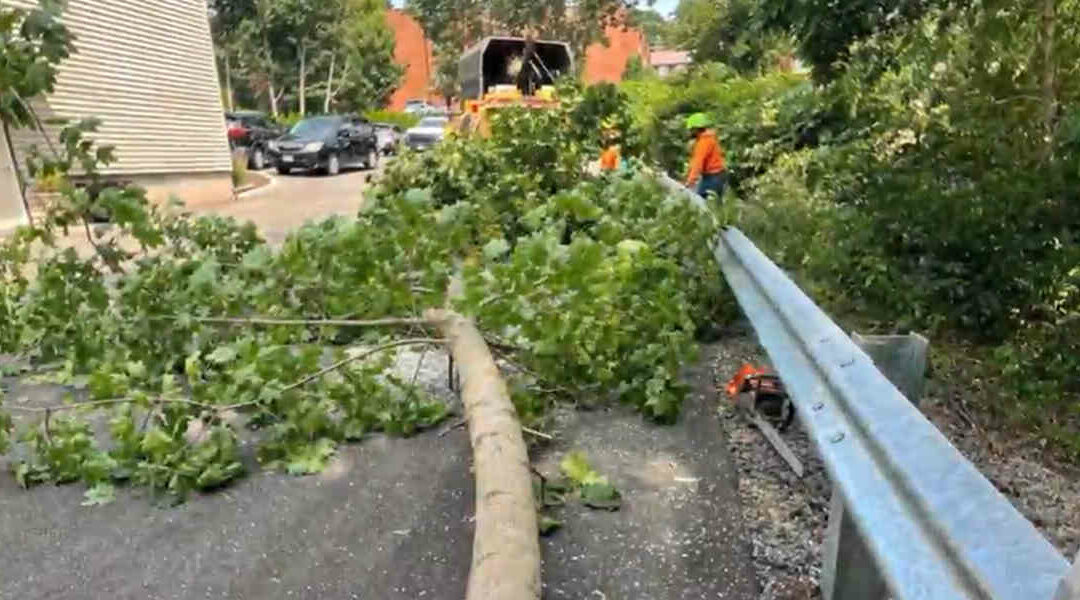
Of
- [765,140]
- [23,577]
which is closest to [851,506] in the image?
[23,577]

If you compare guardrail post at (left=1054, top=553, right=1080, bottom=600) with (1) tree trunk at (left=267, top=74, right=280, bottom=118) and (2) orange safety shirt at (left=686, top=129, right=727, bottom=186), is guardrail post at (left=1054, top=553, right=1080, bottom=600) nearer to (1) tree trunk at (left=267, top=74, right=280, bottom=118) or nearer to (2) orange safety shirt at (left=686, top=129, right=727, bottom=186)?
(2) orange safety shirt at (left=686, top=129, right=727, bottom=186)

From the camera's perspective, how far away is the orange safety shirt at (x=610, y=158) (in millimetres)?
8961

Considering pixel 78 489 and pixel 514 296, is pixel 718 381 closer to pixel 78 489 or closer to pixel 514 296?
pixel 514 296

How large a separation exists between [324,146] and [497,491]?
83.1ft

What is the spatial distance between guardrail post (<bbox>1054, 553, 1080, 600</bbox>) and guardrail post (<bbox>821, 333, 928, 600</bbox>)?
2.98ft

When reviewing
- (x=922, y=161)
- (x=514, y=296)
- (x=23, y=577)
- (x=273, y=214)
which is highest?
(x=922, y=161)

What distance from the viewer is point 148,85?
16.4 m

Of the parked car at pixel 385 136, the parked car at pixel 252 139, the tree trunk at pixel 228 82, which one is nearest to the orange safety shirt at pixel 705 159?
the parked car at pixel 252 139

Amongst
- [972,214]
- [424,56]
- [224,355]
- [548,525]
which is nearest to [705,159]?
[972,214]

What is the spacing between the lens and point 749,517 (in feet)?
9.14

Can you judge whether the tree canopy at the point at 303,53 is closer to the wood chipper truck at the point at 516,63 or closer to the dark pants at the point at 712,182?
the wood chipper truck at the point at 516,63

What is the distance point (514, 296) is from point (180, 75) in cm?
1624

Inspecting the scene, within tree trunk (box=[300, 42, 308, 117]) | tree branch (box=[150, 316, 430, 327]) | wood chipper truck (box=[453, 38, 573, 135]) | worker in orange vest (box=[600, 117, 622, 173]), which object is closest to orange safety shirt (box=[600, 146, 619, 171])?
worker in orange vest (box=[600, 117, 622, 173])

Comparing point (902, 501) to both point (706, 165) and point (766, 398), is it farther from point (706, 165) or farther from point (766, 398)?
point (706, 165)
